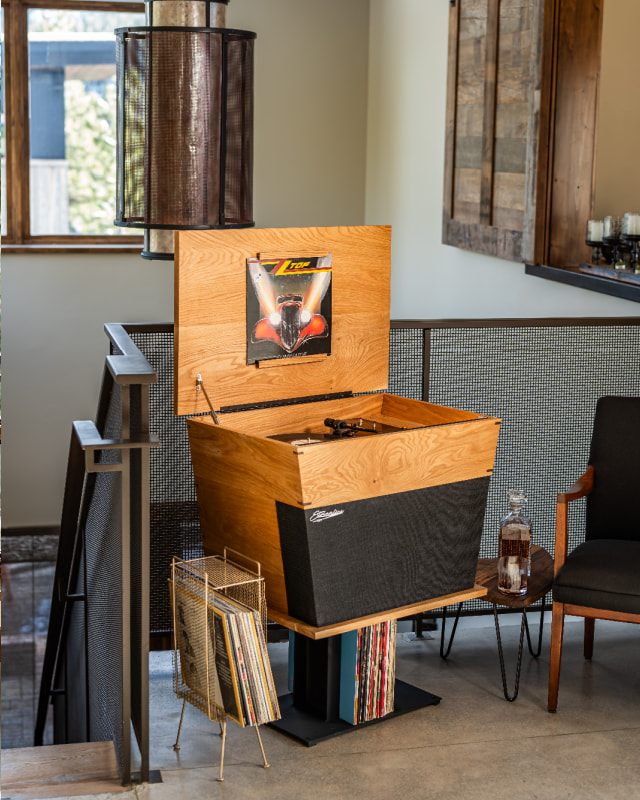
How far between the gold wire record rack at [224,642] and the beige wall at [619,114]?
2580 mm

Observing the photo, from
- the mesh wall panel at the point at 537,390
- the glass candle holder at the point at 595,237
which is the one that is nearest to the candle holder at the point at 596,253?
the glass candle holder at the point at 595,237

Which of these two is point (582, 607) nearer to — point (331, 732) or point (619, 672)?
point (619, 672)

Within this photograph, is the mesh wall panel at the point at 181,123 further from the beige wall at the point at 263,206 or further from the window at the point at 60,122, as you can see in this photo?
the window at the point at 60,122

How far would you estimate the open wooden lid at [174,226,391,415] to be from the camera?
2.40 metres

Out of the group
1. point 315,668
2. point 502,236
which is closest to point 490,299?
point 502,236

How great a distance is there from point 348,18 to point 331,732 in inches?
216

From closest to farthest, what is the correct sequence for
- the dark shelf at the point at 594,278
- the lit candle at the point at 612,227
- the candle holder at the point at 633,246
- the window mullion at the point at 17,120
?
the dark shelf at the point at 594,278 → the candle holder at the point at 633,246 → the lit candle at the point at 612,227 → the window mullion at the point at 17,120

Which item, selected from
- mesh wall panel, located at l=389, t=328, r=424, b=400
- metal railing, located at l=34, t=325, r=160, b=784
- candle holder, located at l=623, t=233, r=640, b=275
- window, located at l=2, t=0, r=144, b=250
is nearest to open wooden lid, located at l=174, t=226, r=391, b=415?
metal railing, located at l=34, t=325, r=160, b=784

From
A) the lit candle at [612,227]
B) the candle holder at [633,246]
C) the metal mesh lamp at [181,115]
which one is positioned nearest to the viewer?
the metal mesh lamp at [181,115]

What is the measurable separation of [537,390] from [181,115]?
1.45 meters

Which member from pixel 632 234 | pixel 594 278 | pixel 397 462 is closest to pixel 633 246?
pixel 632 234

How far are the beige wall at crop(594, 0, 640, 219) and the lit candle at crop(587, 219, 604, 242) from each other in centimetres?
19

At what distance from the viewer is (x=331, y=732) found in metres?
2.49

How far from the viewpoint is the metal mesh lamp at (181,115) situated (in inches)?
124
